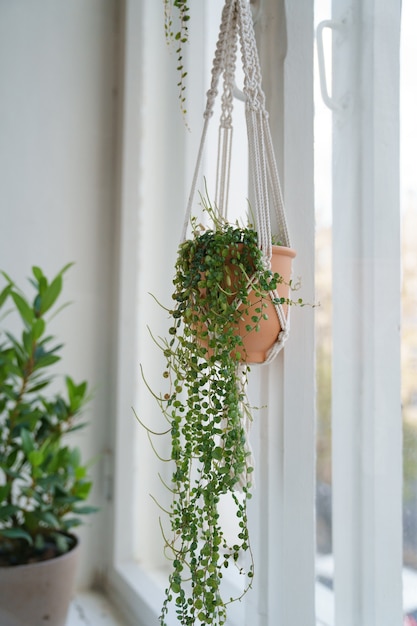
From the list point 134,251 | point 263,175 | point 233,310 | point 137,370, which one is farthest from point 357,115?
point 137,370

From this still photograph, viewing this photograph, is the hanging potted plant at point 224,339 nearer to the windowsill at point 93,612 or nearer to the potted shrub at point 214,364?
the potted shrub at point 214,364

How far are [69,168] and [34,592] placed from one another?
1.01 meters

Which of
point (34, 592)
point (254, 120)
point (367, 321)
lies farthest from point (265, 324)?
point (34, 592)

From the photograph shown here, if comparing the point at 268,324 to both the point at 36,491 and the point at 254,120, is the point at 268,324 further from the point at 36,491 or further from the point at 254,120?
the point at 36,491

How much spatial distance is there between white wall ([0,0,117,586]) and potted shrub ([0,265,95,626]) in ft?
0.88

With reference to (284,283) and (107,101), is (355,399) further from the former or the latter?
(107,101)

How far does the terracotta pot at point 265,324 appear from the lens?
64cm

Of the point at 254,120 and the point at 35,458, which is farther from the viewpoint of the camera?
the point at 35,458

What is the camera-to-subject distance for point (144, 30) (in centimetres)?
138

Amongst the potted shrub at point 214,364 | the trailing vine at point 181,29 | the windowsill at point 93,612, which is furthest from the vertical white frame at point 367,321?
the windowsill at point 93,612

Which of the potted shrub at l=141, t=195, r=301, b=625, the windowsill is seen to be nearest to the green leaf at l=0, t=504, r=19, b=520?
the windowsill

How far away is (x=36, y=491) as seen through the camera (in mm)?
1051

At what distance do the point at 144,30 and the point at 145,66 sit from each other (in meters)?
0.09

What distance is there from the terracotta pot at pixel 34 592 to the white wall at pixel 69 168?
343mm
